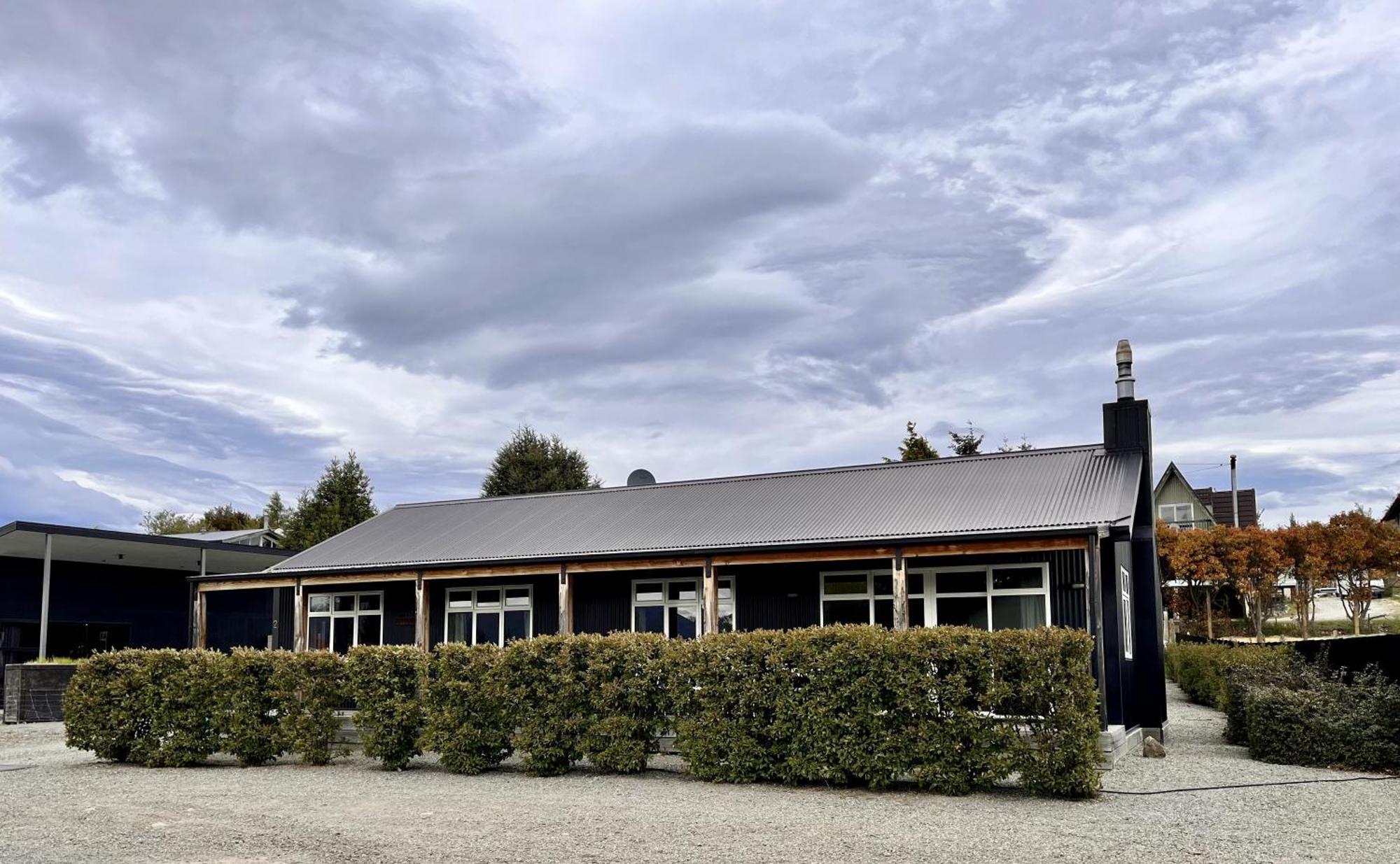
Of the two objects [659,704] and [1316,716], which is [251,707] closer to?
[659,704]

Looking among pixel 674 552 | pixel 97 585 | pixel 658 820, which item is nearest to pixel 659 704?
pixel 658 820

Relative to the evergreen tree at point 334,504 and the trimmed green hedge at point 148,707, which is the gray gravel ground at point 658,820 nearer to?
the trimmed green hedge at point 148,707

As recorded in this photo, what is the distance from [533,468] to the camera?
43156mm

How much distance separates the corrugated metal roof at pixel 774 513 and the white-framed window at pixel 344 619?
0.91m

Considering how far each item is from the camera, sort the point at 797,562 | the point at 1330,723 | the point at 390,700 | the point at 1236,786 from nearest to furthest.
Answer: the point at 1236,786 < the point at 1330,723 < the point at 390,700 < the point at 797,562

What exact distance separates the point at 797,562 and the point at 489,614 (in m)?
6.66

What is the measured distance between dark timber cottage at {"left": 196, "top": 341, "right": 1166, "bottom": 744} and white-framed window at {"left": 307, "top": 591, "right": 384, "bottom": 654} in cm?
4

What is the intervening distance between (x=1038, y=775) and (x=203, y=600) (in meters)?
18.1

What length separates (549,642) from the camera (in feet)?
38.8

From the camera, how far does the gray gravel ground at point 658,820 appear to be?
7629mm

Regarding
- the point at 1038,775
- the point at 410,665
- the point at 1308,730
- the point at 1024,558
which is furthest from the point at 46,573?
the point at 1308,730

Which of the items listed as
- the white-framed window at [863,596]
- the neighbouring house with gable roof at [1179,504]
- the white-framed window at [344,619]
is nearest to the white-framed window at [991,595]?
the white-framed window at [863,596]

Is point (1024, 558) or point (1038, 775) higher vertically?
point (1024, 558)

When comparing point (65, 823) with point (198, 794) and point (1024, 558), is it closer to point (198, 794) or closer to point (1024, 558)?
→ point (198, 794)
